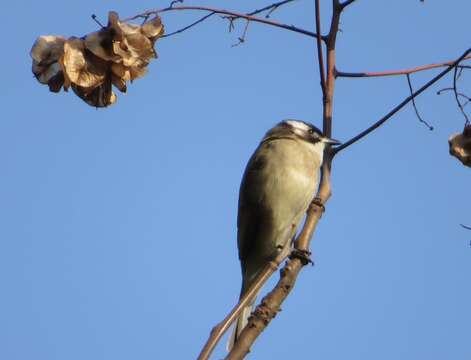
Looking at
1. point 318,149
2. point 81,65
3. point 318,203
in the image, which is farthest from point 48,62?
point 318,149

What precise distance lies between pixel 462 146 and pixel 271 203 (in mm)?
2026

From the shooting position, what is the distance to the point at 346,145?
8.62ft

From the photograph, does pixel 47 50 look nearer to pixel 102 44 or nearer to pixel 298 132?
pixel 102 44

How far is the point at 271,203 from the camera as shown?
490 cm

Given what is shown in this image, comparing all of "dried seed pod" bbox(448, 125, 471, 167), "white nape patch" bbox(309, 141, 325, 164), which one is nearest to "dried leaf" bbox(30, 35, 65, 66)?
"dried seed pod" bbox(448, 125, 471, 167)

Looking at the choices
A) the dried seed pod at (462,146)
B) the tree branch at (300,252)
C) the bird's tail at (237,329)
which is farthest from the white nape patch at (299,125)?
the tree branch at (300,252)

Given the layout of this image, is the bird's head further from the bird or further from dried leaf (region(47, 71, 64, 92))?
dried leaf (region(47, 71, 64, 92))

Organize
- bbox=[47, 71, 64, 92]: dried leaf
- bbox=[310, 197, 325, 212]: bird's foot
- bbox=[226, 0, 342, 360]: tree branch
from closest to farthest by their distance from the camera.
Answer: bbox=[226, 0, 342, 360]: tree branch
bbox=[310, 197, 325, 212]: bird's foot
bbox=[47, 71, 64, 92]: dried leaf

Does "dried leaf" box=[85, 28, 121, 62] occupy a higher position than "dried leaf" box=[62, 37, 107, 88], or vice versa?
"dried leaf" box=[85, 28, 121, 62]

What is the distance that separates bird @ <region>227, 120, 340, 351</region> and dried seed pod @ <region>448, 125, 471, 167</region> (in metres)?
1.78

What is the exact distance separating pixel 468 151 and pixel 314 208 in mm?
940

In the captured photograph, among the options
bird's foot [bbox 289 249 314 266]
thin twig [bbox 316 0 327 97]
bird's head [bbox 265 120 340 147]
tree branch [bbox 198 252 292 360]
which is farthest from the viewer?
bird's head [bbox 265 120 340 147]

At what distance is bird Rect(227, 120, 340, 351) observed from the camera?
4.86m

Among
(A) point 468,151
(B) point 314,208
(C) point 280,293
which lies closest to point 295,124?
(A) point 468,151
